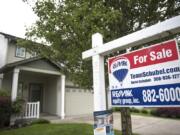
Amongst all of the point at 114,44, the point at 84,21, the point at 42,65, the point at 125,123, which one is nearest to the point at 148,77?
the point at 114,44

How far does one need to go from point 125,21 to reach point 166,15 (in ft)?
3.53

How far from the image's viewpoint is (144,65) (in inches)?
87.6

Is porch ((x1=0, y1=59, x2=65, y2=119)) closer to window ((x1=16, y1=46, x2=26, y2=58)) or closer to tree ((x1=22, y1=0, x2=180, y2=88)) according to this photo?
window ((x1=16, y1=46, x2=26, y2=58))

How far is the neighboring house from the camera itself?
472 inches

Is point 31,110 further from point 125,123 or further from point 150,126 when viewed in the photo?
point 125,123

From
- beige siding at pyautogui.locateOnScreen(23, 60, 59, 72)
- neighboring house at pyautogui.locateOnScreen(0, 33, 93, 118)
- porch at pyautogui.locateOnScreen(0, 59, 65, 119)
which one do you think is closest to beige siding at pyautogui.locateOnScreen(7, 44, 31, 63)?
neighboring house at pyautogui.locateOnScreen(0, 33, 93, 118)

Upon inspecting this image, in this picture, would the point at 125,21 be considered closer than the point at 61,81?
Yes

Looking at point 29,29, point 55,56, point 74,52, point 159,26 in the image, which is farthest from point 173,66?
point 29,29

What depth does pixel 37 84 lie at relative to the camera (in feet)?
49.2

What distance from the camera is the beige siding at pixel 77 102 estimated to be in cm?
1532

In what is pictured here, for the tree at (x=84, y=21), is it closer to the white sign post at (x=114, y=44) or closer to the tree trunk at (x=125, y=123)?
the tree trunk at (x=125, y=123)

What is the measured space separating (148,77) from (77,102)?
14.3 meters

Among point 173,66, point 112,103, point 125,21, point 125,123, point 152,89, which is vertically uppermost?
point 125,21

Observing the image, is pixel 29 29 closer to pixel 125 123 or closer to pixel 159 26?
pixel 125 123
